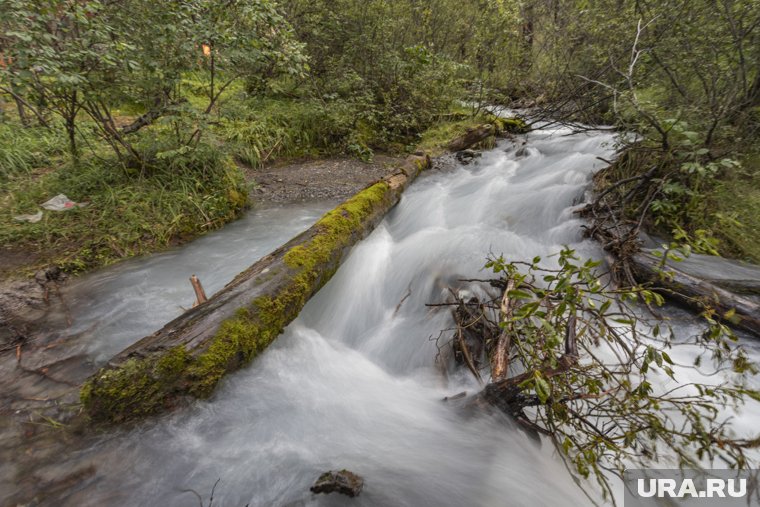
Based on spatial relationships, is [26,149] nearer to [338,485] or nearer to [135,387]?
[135,387]

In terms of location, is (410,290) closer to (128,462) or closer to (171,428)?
(171,428)

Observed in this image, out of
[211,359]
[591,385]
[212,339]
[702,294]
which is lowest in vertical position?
[702,294]

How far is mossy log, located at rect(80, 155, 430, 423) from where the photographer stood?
1.97m

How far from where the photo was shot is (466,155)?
8.42m

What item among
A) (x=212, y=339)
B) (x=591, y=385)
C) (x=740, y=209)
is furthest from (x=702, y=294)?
(x=212, y=339)

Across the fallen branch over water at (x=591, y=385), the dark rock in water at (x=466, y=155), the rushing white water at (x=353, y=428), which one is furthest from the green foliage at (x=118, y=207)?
the dark rock in water at (x=466, y=155)

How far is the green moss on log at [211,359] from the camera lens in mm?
1953

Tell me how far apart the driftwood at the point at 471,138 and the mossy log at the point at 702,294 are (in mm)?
5632

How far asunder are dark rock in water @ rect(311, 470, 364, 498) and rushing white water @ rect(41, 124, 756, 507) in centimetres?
5

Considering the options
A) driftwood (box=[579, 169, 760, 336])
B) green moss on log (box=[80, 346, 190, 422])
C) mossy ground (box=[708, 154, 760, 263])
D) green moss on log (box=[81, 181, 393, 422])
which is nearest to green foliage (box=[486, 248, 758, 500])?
driftwood (box=[579, 169, 760, 336])

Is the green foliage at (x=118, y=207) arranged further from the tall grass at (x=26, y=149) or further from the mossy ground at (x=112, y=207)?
the tall grass at (x=26, y=149)

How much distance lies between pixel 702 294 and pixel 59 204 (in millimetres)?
7320

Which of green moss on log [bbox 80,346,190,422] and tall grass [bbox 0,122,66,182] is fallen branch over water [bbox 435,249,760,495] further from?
tall grass [bbox 0,122,66,182]

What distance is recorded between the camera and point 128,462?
195 cm
